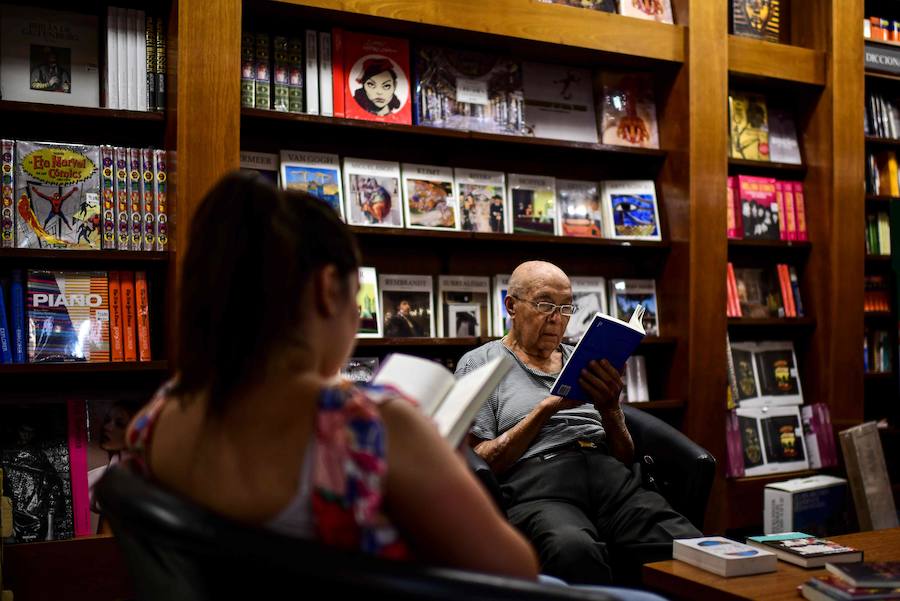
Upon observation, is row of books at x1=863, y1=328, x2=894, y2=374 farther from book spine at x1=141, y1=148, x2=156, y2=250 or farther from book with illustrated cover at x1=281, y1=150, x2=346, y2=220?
book spine at x1=141, y1=148, x2=156, y2=250

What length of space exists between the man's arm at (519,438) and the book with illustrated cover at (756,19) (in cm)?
251

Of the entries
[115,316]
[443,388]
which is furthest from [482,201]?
[443,388]

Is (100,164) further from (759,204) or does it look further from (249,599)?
(759,204)

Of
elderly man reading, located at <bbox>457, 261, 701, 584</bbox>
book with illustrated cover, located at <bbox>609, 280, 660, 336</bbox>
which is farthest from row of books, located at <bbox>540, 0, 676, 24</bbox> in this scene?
elderly man reading, located at <bbox>457, 261, 701, 584</bbox>

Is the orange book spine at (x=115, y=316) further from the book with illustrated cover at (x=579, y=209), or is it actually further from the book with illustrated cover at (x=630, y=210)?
the book with illustrated cover at (x=630, y=210)

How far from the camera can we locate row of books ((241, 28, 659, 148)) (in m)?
3.16

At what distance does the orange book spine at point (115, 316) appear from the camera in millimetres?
2807

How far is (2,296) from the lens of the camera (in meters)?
2.69

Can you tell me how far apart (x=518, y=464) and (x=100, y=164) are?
1706 millimetres

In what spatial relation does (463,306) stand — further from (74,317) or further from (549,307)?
(74,317)

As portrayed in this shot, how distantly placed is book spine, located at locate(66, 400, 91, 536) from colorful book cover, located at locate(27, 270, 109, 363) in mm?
184

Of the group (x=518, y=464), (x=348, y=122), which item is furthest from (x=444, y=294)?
(x=518, y=464)

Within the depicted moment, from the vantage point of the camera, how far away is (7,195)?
2.70 metres

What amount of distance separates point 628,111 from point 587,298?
888 mm
